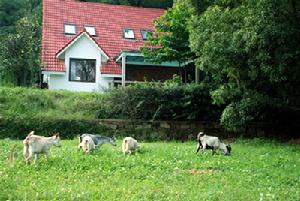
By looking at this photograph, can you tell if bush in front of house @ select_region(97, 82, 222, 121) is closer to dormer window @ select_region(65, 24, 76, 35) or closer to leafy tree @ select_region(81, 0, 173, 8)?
dormer window @ select_region(65, 24, 76, 35)

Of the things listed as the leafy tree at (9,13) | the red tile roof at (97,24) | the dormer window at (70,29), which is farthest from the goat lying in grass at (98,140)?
the leafy tree at (9,13)

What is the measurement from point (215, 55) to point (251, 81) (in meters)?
2.78

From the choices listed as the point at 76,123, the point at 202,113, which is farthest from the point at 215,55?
the point at 76,123

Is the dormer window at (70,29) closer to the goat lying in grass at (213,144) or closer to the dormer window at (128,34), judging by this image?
the dormer window at (128,34)

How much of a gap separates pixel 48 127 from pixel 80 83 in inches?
398

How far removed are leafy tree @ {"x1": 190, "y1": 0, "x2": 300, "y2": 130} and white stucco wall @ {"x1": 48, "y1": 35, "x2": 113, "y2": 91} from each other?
37.8 ft

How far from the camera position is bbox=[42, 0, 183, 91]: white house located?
28.0 metres

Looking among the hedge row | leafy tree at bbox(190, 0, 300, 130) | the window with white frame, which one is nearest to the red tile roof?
the window with white frame

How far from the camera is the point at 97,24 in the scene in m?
32.3

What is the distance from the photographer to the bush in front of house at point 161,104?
20.1 m

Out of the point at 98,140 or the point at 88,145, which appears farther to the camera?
the point at 98,140

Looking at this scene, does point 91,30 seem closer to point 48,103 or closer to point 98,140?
point 48,103

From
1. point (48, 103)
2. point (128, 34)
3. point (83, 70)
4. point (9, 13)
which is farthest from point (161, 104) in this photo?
point (9, 13)

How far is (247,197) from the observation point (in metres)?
7.80
